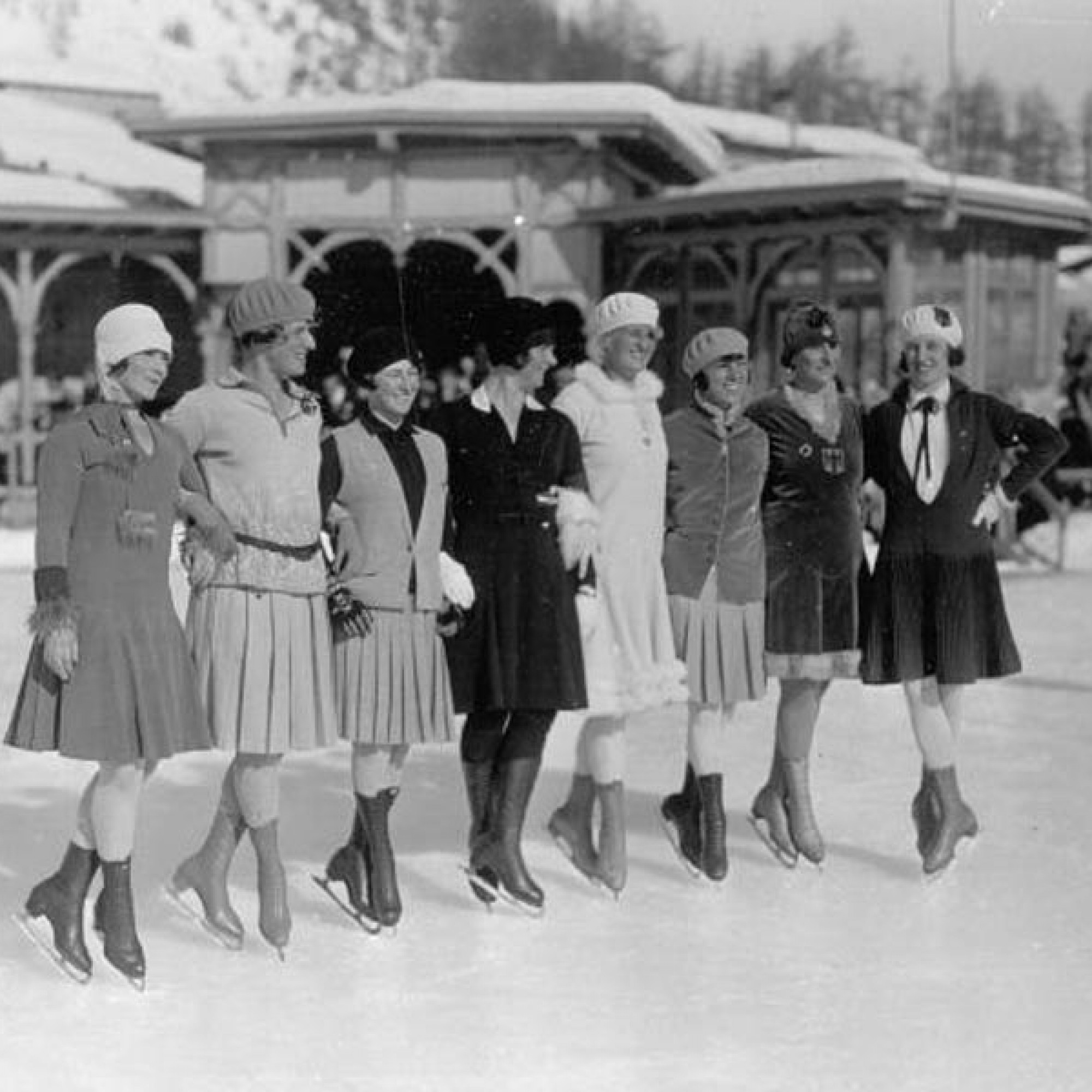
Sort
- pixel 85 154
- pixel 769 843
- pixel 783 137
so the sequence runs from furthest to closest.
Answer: pixel 783 137 → pixel 85 154 → pixel 769 843

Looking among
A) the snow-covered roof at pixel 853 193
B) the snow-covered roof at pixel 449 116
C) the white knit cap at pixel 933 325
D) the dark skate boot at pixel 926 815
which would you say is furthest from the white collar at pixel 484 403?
the snow-covered roof at pixel 449 116

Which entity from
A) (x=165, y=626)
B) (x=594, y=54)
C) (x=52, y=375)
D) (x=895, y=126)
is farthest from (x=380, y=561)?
(x=895, y=126)

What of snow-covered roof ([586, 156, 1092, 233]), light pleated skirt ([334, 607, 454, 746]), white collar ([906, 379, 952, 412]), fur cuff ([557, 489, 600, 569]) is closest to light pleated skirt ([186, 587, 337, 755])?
light pleated skirt ([334, 607, 454, 746])

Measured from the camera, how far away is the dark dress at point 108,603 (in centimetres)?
450

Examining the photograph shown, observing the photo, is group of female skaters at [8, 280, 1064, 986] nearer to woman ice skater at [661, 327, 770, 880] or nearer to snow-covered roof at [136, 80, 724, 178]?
woman ice skater at [661, 327, 770, 880]

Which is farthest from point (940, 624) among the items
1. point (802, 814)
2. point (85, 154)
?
point (85, 154)

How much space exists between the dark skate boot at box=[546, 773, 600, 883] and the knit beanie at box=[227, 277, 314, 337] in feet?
5.47

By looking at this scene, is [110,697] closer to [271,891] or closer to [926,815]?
[271,891]

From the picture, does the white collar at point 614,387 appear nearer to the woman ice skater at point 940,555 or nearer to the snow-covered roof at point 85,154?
the woman ice skater at point 940,555

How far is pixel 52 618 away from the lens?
445 centimetres

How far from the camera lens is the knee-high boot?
464 centimetres

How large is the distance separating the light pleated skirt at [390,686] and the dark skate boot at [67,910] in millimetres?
673

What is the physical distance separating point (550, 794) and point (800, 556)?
56.7 inches

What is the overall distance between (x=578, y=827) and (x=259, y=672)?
1395 mm
